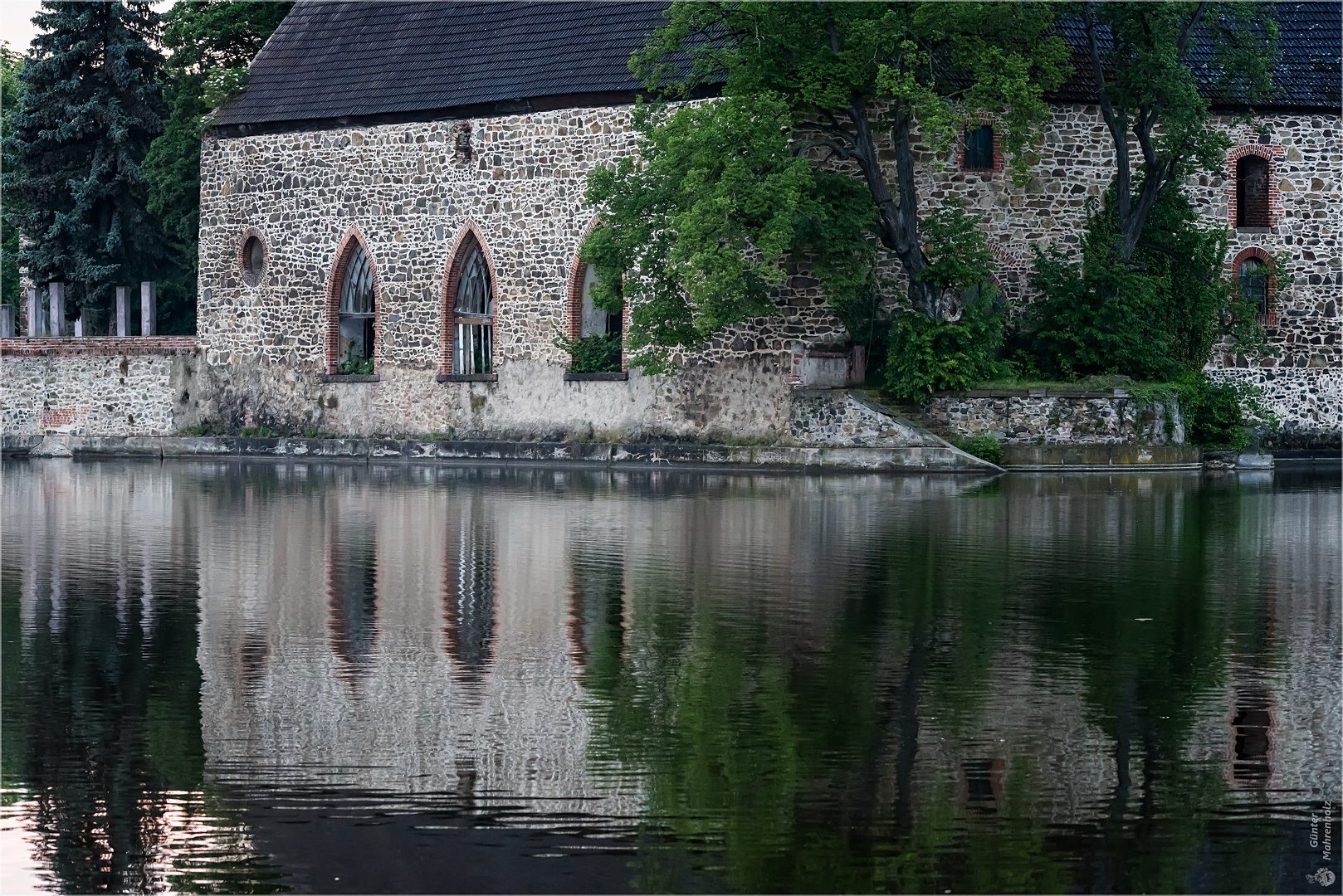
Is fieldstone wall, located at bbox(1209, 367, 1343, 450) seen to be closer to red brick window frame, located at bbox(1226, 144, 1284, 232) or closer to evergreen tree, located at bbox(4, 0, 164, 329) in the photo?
red brick window frame, located at bbox(1226, 144, 1284, 232)

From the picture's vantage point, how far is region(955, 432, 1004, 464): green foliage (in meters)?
27.4

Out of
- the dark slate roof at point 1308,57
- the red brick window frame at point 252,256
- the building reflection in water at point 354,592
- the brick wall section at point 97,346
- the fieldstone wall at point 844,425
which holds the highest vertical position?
the dark slate roof at point 1308,57

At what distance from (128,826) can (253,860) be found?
0.64 meters

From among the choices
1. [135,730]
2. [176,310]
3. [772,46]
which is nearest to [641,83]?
[772,46]

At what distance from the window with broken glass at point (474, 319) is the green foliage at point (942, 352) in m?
9.06

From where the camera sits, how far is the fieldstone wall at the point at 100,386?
3684 cm

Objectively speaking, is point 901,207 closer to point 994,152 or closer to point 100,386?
point 994,152

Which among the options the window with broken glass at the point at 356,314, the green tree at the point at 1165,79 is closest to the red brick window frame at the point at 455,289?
the window with broken glass at the point at 356,314

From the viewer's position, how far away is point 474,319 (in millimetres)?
34500

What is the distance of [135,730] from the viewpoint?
25.6 feet

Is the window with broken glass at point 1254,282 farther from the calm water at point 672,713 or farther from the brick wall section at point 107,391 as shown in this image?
the brick wall section at point 107,391

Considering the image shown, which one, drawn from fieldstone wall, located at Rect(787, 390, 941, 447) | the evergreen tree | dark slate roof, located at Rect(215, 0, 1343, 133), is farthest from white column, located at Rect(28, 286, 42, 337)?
fieldstone wall, located at Rect(787, 390, 941, 447)

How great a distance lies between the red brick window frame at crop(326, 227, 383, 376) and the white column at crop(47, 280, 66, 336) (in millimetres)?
7087

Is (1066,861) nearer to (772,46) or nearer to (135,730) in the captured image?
(135,730)
